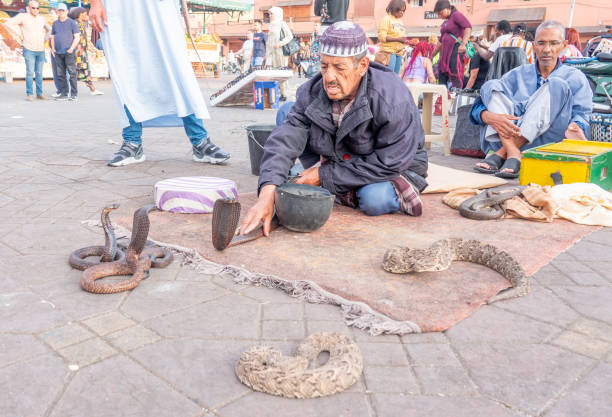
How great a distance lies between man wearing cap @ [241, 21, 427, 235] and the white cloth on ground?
61.6 inches

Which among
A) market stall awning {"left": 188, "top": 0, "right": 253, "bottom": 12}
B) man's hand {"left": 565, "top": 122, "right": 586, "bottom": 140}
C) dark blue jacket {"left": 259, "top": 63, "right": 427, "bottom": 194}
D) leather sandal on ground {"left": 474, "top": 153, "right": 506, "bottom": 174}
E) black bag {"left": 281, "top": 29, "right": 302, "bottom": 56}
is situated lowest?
leather sandal on ground {"left": 474, "top": 153, "right": 506, "bottom": 174}

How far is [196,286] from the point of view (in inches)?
94.2

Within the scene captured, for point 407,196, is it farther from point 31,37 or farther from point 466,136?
point 31,37

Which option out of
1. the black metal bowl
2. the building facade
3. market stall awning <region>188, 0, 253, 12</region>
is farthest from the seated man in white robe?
the building facade

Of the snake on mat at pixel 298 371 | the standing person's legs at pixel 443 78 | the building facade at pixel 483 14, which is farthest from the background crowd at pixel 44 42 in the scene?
the building facade at pixel 483 14

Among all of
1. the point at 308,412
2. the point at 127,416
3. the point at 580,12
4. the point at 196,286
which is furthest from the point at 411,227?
the point at 580,12

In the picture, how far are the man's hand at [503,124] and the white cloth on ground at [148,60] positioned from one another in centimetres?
265

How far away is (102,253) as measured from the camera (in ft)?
8.64

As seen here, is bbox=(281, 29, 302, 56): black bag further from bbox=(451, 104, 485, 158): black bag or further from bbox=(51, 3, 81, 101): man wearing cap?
bbox=(451, 104, 485, 158): black bag

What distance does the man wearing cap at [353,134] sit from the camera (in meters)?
3.12

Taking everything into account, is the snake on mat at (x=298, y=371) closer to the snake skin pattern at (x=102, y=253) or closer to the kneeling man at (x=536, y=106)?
the snake skin pattern at (x=102, y=253)

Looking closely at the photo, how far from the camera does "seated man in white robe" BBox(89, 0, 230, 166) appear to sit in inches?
182

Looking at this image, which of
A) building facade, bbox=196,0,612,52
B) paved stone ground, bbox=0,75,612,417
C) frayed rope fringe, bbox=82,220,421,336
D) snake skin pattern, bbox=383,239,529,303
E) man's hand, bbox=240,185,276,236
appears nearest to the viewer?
paved stone ground, bbox=0,75,612,417

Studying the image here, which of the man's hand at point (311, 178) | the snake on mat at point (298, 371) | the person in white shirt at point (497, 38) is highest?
the person in white shirt at point (497, 38)
